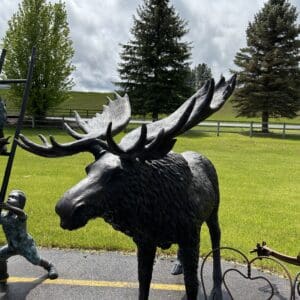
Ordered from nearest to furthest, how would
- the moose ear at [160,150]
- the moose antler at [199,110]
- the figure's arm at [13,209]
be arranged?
the moose ear at [160,150], the moose antler at [199,110], the figure's arm at [13,209]

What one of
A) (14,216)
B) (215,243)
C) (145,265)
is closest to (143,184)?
(145,265)

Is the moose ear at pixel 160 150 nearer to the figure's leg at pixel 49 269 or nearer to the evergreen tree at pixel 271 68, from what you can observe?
the figure's leg at pixel 49 269

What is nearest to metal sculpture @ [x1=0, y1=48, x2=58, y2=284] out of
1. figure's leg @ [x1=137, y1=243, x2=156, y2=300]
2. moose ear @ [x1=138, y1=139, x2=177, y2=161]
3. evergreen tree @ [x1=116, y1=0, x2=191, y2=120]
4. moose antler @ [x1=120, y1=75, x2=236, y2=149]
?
figure's leg @ [x1=137, y1=243, x2=156, y2=300]

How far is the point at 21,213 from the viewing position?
4.39m

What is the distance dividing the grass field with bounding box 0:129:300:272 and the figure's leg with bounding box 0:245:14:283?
1.42 m

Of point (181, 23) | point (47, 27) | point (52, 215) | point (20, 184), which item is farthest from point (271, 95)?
point (52, 215)

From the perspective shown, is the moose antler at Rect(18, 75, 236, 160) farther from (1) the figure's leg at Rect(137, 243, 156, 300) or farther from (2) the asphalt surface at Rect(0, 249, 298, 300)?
(2) the asphalt surface at Rect(0, 249, 298, 300)

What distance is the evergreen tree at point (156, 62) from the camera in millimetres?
27547

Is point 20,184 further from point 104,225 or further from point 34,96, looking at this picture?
point 34,96

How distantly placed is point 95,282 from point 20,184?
6377 mm

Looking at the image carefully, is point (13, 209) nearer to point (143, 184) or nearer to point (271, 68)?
point (143, 184)

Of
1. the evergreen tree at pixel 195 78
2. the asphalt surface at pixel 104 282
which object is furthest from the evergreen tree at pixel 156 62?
the asphalt surface at pixel 104 282

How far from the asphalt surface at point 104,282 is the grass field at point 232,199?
656mm

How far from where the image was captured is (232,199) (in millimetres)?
9539
